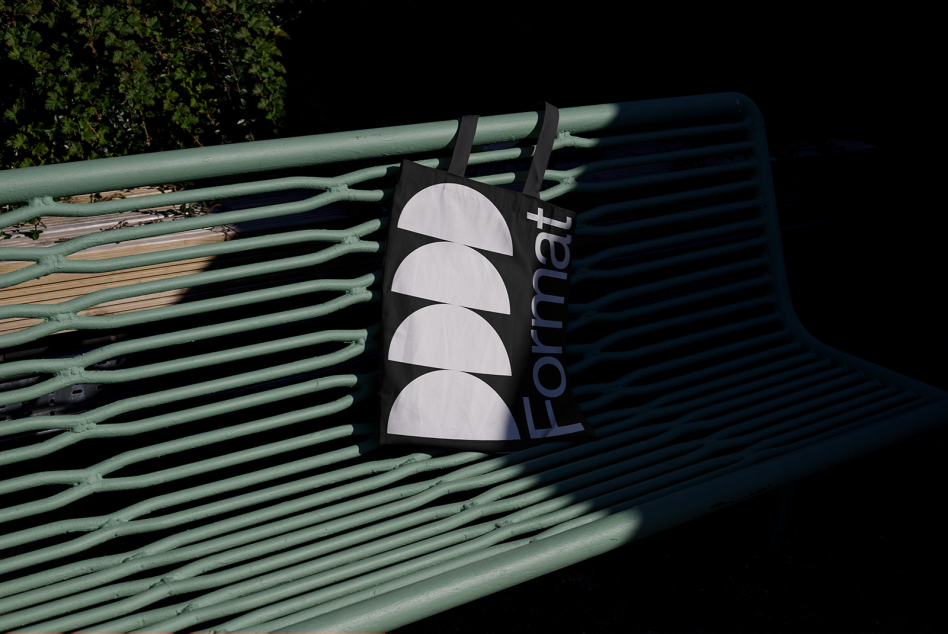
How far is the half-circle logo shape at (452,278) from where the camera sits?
64.5 inches

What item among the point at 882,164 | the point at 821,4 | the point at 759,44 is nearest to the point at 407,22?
the point at 759,44

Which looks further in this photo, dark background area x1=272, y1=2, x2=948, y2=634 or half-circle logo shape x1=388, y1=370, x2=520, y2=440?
dark background area x1=272, y1=2, x2=948, y2=634

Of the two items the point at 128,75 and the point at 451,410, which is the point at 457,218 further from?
the point at 128,75

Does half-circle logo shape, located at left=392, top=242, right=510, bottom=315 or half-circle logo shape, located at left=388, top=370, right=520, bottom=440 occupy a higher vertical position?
half-circle logo shape, located at left=392, top=242, right=510, bottom=315

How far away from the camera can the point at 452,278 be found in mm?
1666

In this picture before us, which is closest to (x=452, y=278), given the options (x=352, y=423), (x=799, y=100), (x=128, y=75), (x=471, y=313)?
(x=471, y=313)

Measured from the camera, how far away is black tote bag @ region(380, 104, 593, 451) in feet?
5.33

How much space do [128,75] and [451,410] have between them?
2.25 m

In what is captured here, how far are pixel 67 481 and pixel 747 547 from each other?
1.88 meters

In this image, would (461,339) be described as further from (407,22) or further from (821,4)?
(821,4)

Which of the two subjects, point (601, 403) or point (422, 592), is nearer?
point (422, 592)

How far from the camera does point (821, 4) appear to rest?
365cm

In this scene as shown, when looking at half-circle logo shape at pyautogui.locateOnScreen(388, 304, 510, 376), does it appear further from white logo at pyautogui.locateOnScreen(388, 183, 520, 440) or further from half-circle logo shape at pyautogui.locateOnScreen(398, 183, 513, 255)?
half-circle logo shape at pyautogui.locateOnScreen(398, 183, 513, 255)

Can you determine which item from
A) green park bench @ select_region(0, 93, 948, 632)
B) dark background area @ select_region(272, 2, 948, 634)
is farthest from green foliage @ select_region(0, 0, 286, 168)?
green park bench @ select_region(0, 93, 948, 632)
